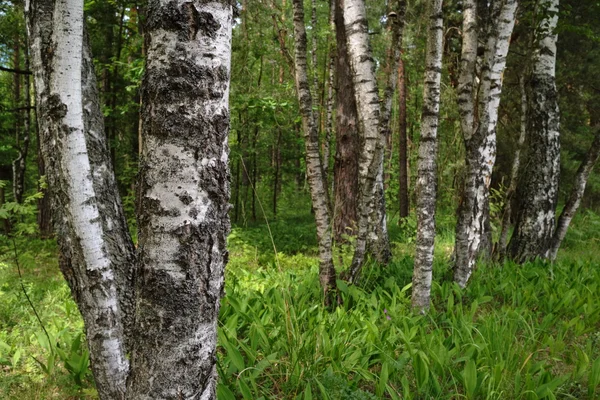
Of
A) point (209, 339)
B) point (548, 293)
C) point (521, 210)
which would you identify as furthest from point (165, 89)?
point (521, 210)

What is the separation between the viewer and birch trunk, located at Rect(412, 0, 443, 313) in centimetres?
403

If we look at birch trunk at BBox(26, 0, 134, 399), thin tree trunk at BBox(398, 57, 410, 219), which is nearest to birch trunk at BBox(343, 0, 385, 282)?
birch trunk at BBox(26, 0, 134, 399)

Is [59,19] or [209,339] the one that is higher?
[59,19]

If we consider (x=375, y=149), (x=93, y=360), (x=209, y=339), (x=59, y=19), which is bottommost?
(x=93, y=360)

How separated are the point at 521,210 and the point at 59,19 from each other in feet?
22.8

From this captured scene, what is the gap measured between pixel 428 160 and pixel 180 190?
3.06m

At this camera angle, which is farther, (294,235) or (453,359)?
(294,235)

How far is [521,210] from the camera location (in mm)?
7227

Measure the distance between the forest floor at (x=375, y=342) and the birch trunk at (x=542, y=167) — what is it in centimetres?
122

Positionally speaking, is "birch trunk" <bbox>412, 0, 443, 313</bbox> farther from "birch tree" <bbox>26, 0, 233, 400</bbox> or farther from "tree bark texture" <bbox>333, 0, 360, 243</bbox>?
"tree bark texture" <bbox>333, 0, 360, 243</bbox>

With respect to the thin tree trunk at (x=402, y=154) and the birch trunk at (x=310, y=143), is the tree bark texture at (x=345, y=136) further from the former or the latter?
the thin tree trunk at (x=402, y=154)

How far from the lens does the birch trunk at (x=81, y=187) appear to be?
2.48 metres

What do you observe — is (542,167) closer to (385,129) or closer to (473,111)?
(473,111)

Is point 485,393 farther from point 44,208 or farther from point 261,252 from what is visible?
point 44,208
